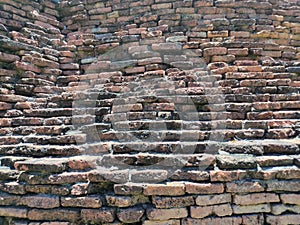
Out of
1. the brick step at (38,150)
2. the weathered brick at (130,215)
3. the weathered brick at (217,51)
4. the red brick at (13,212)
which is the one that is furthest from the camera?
the weathered brick at (217,51)

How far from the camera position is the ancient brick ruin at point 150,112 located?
1.91 m

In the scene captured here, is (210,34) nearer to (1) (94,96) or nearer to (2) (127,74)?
(2) (127,74)

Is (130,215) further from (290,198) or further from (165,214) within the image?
(290,198)

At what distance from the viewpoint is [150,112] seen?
94.0 inches

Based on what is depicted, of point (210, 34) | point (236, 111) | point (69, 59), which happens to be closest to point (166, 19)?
point (210, 34)

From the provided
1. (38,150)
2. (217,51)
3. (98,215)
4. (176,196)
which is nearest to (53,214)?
(98,215)

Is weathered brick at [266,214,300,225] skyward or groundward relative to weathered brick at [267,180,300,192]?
groundward

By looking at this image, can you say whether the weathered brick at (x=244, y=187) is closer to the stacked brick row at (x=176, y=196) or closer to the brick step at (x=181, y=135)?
the stacked brick row at (x=176, y=196)

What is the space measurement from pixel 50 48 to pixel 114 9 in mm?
1021

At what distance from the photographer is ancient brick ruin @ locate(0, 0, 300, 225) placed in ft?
6.25

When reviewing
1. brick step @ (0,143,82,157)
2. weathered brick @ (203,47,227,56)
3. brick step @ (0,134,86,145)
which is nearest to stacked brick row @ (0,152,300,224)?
brick step @ (0,143,82,157)

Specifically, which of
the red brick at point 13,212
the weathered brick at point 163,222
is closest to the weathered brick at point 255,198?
the weathered brick at point 163,222

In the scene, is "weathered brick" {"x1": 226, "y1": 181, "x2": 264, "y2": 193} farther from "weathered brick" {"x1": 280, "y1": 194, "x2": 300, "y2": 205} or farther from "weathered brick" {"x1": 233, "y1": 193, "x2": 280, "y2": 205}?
"weathered brick" {"x1": 280, "y1": 194, "x2": 300, "y2": 205}

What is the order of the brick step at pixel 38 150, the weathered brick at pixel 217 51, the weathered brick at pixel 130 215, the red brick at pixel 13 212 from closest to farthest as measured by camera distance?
1. the weathered brick at pixel 130 215
2. the red brick at pixel 13 212
3. the brick step at pixel 38 150
4. the weathered brick at pixel 217 51
